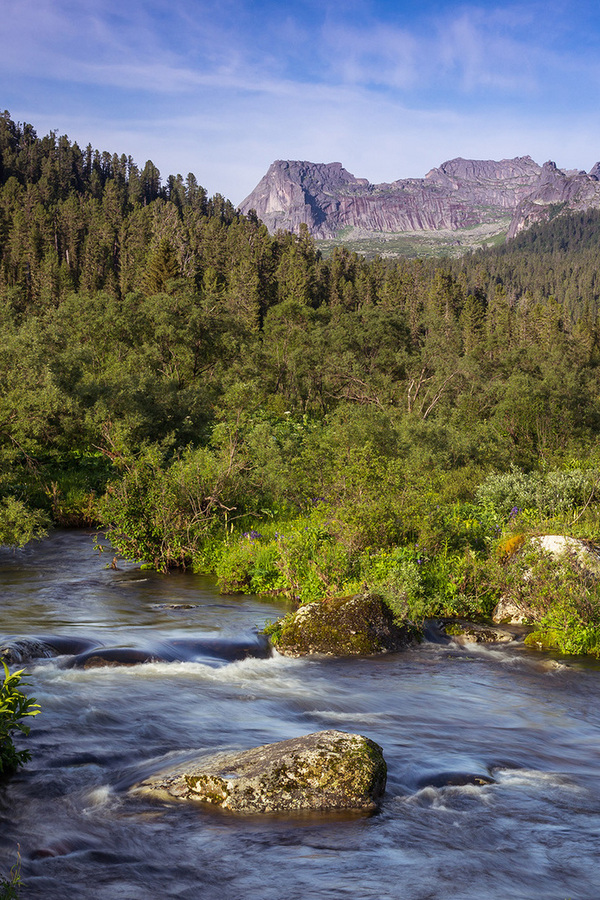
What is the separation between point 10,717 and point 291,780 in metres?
2.54

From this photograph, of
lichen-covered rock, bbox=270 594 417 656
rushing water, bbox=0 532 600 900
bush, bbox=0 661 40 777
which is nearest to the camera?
rushing water, bbox=0 532 600 900

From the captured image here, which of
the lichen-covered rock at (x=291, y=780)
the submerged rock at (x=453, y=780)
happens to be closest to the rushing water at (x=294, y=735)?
the submerged rock at (x=453, y=780)

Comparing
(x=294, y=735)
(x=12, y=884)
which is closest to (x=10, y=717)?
(x=12, y=884)

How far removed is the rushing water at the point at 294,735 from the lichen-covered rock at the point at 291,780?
0.16 meters

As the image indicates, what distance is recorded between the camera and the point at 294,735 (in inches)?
331

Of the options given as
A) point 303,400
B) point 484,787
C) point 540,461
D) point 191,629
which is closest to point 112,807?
point 484,787

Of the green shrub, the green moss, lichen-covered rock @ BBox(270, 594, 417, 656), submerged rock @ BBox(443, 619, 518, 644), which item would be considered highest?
the green shrub

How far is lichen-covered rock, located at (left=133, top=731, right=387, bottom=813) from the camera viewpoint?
6.62 m

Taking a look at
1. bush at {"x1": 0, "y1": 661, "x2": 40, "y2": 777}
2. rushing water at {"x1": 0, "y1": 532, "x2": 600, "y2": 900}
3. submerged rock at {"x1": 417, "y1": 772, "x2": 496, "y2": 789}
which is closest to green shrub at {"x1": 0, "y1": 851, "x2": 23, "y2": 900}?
rushing water at {"x1": 0, "y1": 532, "x2": 600, "y2": 900}

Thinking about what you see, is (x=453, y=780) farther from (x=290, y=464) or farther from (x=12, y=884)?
(x=290, y=464)

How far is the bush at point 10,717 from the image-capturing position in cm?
649

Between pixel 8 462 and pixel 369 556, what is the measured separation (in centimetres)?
981

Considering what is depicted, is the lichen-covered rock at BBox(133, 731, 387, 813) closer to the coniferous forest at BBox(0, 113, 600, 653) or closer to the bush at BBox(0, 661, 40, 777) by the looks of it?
the bush at BBox(0, 661, 40, 777)

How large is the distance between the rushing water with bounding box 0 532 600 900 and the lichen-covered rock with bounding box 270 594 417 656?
378 millimetres
